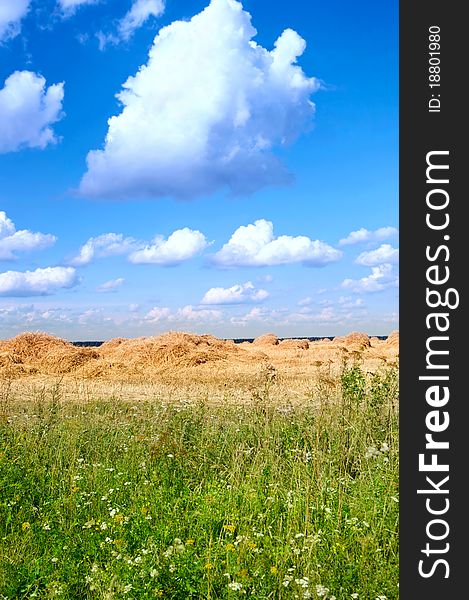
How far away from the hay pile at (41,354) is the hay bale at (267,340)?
13838 mm

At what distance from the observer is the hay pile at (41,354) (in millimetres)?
23031

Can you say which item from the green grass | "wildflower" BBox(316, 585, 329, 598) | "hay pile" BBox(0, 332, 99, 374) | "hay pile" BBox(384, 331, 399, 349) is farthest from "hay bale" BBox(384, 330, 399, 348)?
"wildflower" BBox(316, 585, 329, 598)

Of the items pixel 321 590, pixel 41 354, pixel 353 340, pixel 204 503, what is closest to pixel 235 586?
pixel 321 590

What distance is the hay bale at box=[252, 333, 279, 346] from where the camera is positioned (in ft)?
123

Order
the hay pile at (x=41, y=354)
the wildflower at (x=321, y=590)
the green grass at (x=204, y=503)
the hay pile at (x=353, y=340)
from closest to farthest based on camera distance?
the wildflower at (x=321, y=590) < the green grass at (x=204, y=503) < the hay pile at (x=41, y=354) < the hay pile at (x=353, y=340)

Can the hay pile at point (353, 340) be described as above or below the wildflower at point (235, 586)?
above

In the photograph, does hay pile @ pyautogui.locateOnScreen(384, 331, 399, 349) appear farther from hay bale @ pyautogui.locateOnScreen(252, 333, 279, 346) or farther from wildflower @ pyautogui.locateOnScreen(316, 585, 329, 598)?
wildflower @ pyautogui.locateOnScreen(316, 585, 329, 598)

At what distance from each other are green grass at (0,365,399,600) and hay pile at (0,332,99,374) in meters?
15.0

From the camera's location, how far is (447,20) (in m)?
3.37

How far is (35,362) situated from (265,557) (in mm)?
21391

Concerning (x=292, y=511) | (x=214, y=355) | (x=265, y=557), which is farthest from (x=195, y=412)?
(x=214, y=355)

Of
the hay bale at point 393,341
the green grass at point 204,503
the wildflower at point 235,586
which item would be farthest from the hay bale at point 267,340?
the wildflower at point 235,586

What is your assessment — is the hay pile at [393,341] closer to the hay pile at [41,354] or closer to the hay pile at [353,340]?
the hay pile at [353,340]

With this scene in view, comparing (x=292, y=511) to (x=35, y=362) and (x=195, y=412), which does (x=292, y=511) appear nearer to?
(x=195, y=412)
